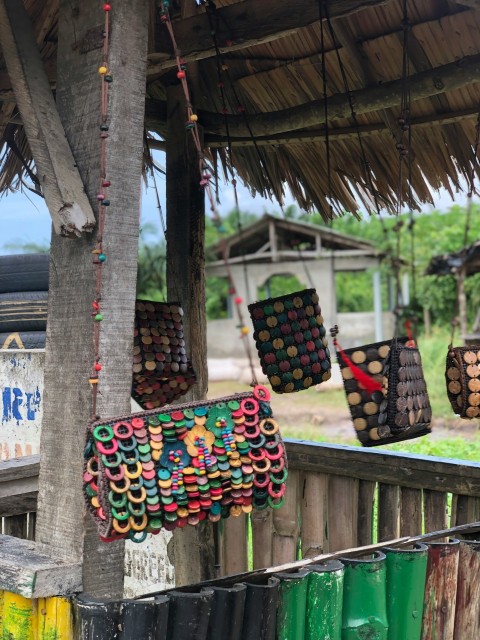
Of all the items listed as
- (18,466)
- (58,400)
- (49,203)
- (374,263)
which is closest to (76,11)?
(49,203)

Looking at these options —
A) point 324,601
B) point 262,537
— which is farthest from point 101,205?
point 262,537

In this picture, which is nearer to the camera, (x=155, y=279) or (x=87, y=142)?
(x=87, y=142)

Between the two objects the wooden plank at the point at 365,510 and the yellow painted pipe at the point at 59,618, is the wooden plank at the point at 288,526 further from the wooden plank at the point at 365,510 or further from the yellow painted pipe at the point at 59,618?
the yellow painted pipe at the point at 59,618

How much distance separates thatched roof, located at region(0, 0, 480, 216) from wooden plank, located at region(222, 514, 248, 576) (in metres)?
1.60

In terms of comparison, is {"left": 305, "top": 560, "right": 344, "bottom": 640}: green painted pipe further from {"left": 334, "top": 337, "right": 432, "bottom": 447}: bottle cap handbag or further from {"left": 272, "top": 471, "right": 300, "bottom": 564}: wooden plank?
{"left": 272, "top": 471, "right": 300, "bottom": 564}: wooden plank

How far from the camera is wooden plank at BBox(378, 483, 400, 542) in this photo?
10.8 feet

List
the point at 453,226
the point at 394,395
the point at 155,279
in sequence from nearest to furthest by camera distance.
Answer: the point at 394,395, the point at 155,279, the point at 453,226

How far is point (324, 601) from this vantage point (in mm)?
1984

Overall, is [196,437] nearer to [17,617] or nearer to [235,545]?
[17,617]

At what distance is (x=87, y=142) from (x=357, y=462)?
6.27 ft

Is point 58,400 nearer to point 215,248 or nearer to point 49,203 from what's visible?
point 49,203

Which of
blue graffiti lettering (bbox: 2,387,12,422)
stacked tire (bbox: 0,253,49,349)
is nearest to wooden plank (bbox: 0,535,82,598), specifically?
blue graffiti lettering (bbox: 2,387,12,422)

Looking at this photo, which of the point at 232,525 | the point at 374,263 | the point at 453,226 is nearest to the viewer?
the point at 232,525

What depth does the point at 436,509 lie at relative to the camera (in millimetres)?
3184
